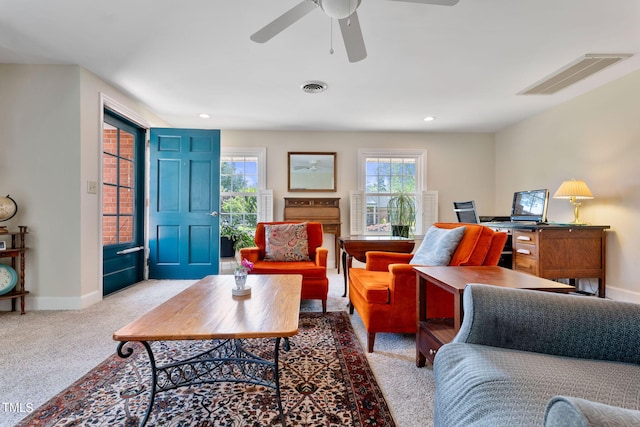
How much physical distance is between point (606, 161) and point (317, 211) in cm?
355

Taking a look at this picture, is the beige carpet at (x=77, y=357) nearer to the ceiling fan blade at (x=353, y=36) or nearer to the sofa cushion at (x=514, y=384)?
the sofa cushion at (x=514, y=384)

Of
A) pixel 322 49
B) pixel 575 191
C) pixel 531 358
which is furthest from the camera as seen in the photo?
pixel 575 191

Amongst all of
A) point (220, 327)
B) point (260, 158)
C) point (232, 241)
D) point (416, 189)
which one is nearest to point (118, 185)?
point (232, 241)

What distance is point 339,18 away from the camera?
1660 mm

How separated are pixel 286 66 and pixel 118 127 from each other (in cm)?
225

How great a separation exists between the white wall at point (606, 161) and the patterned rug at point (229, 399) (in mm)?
3108

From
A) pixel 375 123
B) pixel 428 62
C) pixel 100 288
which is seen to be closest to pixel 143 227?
pixel 100 288

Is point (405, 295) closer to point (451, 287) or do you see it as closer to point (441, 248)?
point (441, 248)

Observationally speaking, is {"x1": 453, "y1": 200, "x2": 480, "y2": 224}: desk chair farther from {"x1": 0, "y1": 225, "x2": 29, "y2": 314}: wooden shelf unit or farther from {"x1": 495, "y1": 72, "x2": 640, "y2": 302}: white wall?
{"x1": 0, "y1": 225, "x2": 29, "y2": 314}: wooden shelf unit

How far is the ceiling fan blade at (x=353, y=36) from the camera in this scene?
175cm

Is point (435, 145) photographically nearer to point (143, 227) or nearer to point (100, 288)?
point (143, 227)

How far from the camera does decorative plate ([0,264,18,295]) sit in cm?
261

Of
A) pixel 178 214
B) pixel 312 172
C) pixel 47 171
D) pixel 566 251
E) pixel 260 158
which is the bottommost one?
pixel 566 251

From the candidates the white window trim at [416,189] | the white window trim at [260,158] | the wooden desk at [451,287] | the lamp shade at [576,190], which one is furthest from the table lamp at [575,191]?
the white window trim at [260,158]
